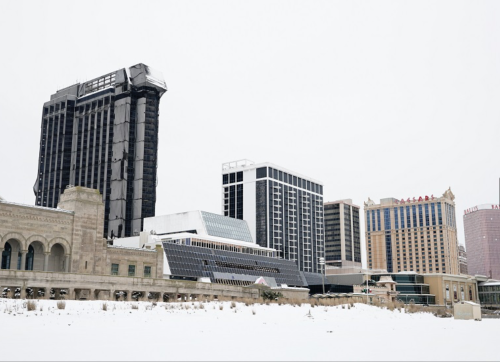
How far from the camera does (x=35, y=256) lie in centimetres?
6272

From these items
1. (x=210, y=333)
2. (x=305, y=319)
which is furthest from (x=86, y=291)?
(x=210, y=333)

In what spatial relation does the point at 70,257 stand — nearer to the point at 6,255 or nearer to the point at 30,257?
the point at 30,257

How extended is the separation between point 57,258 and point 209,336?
45200mm

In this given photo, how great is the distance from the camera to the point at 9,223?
59000 millimetres

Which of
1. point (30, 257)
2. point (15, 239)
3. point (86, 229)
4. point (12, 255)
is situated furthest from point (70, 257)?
point (15, 239)

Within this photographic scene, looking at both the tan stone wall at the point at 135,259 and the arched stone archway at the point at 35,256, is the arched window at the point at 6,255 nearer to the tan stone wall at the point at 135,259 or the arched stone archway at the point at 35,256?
the arched stone archway at the point at 35,256

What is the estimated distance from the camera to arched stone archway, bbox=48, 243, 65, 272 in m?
64.2

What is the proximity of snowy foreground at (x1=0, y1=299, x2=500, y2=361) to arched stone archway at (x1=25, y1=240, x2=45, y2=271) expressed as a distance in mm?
30718

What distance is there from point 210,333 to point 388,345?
8495mm

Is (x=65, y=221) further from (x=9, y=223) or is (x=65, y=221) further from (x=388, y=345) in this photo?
(x=388, y=345)

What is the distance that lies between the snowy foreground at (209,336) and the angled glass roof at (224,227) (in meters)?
103

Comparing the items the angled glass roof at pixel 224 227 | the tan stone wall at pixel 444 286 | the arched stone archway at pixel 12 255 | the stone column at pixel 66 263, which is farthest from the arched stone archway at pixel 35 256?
the tan stone wall at pixel 444 286

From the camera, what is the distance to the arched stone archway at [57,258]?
64.2 meters

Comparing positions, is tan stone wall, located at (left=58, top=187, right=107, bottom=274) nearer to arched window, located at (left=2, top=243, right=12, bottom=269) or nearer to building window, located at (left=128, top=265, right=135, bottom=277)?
building window, located at (left=128, top=265, right=135, bottom=277)
